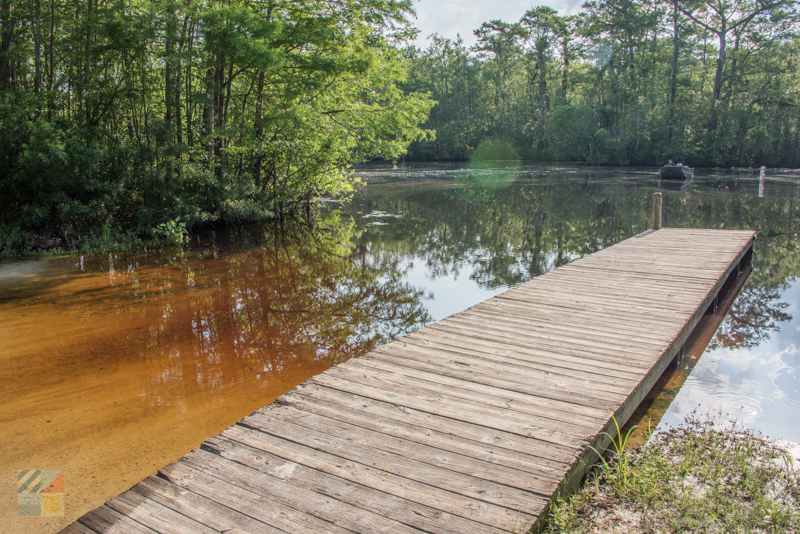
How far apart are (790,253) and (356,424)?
38.8 feet

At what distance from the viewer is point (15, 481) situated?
140 inches

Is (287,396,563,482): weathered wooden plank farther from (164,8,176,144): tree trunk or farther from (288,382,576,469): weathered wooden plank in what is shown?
(164,8,176,144): tree trunk

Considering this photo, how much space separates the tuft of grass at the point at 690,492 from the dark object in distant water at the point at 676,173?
28180 millimetres

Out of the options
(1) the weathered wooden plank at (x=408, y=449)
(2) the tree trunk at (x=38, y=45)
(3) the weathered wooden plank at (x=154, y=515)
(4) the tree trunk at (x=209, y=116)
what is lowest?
(3) the weathered wooden plank at (x=154, y=515)

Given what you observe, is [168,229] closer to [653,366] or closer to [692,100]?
[653,366]

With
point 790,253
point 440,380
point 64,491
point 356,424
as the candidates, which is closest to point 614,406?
point 440,380

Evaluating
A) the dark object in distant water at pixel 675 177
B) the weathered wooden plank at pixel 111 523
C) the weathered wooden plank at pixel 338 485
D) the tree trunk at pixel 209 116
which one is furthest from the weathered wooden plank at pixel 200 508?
the dark object in distant water at pixel 675 177

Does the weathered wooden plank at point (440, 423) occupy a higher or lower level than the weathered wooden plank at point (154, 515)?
higher

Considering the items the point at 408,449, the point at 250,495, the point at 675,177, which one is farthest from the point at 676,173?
the point at 250,495

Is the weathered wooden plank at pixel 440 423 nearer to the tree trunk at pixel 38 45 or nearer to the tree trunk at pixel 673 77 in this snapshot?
the tree trunk at pixel 38 45

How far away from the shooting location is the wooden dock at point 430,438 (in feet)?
7.47

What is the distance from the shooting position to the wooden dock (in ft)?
7.47

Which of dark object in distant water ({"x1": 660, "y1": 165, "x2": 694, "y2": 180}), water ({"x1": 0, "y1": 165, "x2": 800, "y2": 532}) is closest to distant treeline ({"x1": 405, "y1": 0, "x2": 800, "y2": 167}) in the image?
dark object in distant water ({"x1": 660, "y1": 165, "x2": 694, "y2": 180})

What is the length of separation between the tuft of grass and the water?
746mm
